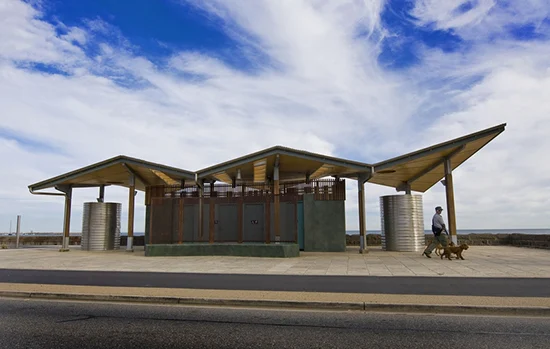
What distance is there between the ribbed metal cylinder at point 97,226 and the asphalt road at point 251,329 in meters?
18.0

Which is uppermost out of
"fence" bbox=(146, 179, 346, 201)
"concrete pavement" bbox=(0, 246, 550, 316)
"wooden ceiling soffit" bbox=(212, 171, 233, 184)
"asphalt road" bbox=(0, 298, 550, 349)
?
"wooden ceiling soffit" bbox=(212, 171, 233, 184)

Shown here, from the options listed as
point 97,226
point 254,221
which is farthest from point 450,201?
point 97,226

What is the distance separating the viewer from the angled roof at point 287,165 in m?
19.8

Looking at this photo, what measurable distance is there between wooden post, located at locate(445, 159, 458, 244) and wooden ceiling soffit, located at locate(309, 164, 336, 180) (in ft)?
17.7

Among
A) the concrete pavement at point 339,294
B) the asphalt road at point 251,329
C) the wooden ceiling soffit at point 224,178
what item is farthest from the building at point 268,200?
the asphalt road at point 251,329

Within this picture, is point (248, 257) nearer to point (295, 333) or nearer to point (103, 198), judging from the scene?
point (295, 333)

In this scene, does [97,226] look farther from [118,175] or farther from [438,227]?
[438,227]

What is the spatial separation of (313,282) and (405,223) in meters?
12.2

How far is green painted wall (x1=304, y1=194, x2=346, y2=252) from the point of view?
21.3 meters

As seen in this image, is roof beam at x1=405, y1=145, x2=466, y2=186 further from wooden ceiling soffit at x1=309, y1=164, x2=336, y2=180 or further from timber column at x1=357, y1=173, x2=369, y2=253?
wooden ceiling soffit at x1=309, y1=164, x2=336, y2=180

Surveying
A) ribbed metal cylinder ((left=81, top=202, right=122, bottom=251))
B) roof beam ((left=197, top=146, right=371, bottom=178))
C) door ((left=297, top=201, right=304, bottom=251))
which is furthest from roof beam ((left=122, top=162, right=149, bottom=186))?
door ((left=297, top=201, right=304, bottom=251))

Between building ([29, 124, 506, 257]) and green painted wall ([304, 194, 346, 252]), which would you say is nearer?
building ([29, 124, 506, 257])

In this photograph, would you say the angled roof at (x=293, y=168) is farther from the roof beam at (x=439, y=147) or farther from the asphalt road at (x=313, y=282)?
the asphalt road at (x=313, y=282)

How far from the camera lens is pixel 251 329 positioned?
6.34 m
